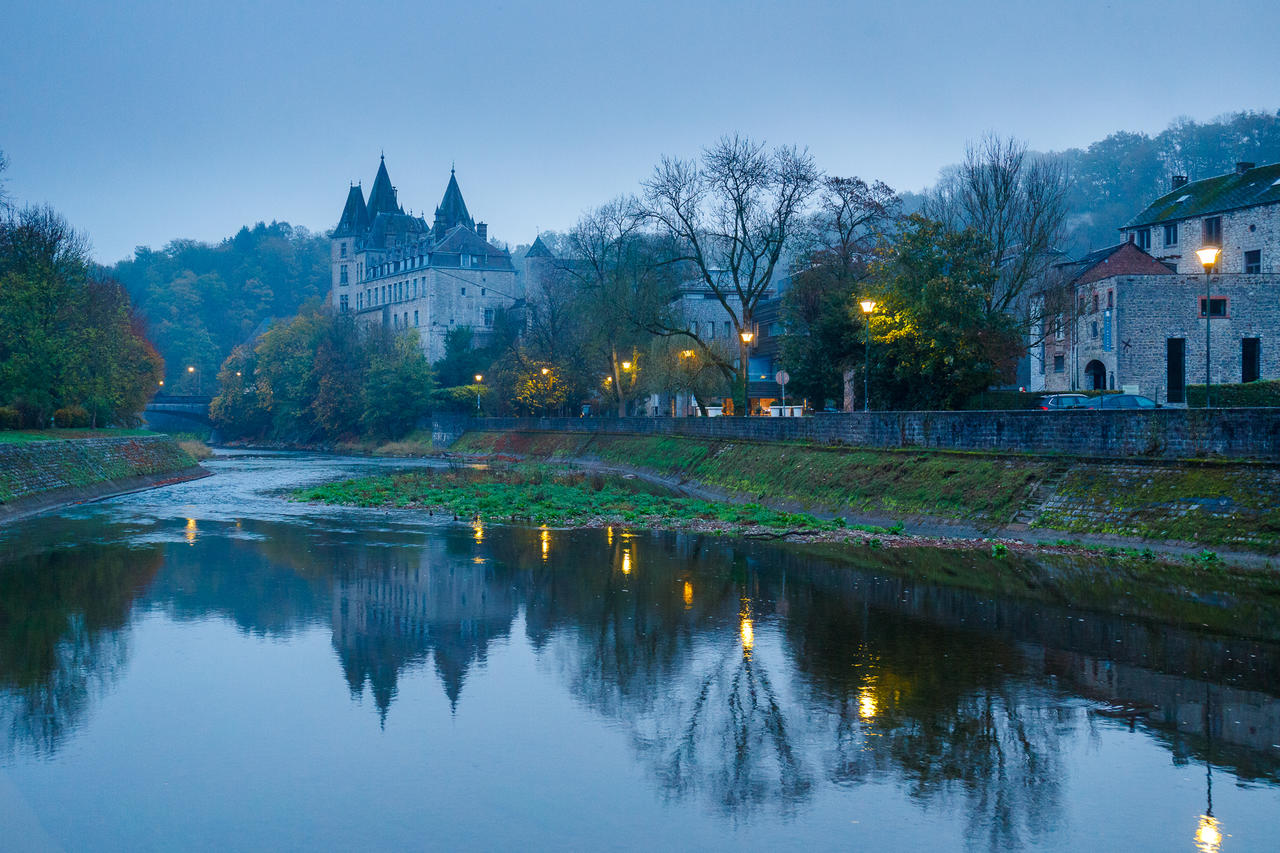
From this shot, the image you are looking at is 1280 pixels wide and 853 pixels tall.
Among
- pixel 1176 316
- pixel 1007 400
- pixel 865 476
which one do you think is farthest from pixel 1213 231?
pixel 865 476

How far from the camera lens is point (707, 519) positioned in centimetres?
3525

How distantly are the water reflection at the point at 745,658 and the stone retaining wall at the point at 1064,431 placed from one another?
25.5 feet

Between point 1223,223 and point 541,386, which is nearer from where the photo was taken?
point 1223,223

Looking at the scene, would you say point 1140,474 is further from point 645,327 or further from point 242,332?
point 242,332

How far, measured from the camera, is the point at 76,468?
1810 inches

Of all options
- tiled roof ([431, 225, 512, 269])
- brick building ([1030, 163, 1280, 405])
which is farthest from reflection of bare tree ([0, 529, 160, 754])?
tiled roof ([431, 225, 512, 269])

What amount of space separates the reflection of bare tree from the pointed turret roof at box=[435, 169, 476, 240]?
413ft

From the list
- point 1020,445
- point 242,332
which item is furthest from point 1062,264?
point 242,332

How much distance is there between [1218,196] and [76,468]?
241 feet

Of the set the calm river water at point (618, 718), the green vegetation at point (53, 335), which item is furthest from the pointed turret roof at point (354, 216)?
the calm river water at point (618, 718)

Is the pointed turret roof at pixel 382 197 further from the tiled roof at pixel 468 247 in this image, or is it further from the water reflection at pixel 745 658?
the water reflection at pixel 745 658

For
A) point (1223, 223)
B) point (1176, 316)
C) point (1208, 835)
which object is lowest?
point (1208, 835)

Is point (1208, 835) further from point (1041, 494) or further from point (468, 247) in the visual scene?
point (468, 247)

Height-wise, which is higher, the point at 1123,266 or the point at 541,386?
the point at 1123,266
